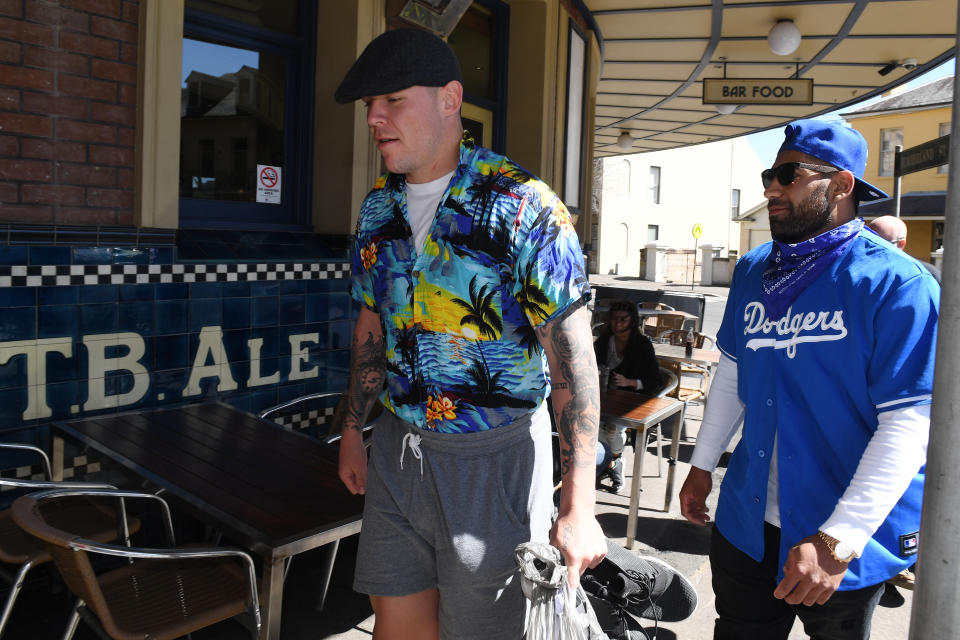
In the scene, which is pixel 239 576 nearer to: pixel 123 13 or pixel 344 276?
pixel 344 276

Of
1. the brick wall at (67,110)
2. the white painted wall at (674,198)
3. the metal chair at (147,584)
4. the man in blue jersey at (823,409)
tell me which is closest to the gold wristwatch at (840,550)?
the man in blue jersey at (823,409)

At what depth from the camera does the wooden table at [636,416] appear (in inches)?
162

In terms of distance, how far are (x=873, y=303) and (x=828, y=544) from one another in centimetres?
56

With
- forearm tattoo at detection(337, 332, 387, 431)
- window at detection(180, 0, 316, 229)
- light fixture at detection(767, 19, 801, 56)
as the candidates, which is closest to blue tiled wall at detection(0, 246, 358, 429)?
window at detection(180, 0, 316, 229)

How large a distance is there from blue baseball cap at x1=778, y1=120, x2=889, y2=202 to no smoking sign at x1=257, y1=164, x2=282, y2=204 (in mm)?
3261

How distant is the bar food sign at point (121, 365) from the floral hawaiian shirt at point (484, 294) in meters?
2.20

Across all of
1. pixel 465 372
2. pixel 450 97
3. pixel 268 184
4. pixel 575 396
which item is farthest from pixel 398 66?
pixel 268 184

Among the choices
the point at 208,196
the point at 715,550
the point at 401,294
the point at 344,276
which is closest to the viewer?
the point at 401,294

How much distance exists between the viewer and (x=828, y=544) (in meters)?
1.68

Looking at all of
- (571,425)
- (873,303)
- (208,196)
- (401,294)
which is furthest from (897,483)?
(208,196)

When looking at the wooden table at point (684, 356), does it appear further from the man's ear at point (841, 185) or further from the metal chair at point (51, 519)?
the metal chair at point (51, 519)

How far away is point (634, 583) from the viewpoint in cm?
276

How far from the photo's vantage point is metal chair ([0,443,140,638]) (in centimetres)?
255

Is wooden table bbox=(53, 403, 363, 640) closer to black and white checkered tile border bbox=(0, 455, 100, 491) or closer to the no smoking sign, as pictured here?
black and white checkered tile border bbox=(0, 455, 100, 491)
